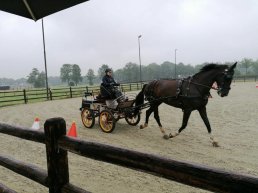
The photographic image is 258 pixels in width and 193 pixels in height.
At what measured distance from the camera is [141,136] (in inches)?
321

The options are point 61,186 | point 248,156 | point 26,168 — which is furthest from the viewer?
point 248,156

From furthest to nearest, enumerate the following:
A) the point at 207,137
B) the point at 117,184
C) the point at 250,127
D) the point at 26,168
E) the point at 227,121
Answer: the point at 227,121 → the point at 250,127 → the point at 207,137 → the point at 117,184 → the point at 26,168

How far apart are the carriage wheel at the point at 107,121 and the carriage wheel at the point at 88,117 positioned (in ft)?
1.96

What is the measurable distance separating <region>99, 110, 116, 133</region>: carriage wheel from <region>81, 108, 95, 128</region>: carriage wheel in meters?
0.60

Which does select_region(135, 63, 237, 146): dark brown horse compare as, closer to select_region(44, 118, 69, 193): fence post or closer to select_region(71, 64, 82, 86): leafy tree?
select_region(44, 118, 69, 193): fence post

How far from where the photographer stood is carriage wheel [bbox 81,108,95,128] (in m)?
9.51

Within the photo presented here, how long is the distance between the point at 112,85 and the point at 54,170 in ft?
22.6

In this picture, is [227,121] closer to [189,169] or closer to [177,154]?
[177,154]

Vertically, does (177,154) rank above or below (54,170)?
below

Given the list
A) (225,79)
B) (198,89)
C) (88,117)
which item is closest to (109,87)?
(88,117)

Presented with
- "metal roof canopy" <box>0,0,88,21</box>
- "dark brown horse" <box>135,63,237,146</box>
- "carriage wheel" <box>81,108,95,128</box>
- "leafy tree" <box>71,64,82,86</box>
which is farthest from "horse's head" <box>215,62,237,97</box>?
"leafy tree" <box>71,64,82,86</box>

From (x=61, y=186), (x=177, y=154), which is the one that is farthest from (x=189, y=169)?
(x=177, y=154)

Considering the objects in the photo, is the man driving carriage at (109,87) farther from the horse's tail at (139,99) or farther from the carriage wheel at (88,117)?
the carriage wheel at (88,117)

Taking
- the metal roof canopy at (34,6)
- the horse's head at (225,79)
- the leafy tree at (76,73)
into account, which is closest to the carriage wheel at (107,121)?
the horse's head at (225,79)
